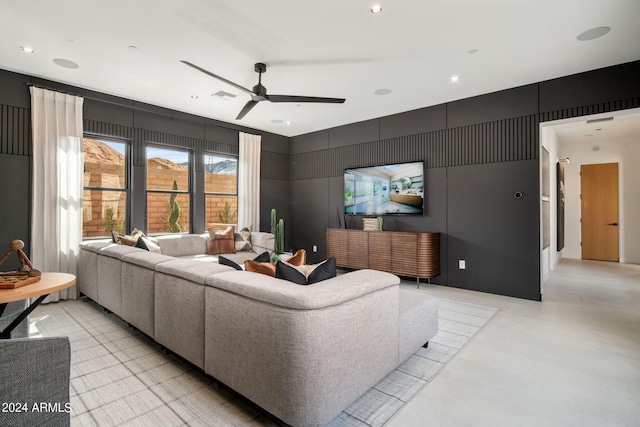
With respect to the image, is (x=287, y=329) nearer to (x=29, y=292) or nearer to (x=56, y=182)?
(x=29, y=292)

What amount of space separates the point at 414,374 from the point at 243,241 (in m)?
3.78

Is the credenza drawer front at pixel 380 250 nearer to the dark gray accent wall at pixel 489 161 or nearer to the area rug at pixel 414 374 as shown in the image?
the dark gray accent wall at pixel 489 161

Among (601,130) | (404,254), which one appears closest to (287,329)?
(404,254)

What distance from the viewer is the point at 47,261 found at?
388 cm

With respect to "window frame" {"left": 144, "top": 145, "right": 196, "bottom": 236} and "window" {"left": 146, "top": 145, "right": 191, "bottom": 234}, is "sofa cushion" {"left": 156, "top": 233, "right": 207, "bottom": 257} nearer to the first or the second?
"window" {"left": 146, "top": 145, "right": 191, "bottom": 234}

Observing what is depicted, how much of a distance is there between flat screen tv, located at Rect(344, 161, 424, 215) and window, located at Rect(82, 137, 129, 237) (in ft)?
12.0

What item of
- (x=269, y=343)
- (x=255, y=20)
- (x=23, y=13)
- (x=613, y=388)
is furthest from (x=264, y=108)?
(x=613, y=388)

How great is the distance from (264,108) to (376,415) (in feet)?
14.7

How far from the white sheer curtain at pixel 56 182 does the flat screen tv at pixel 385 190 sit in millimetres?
4106

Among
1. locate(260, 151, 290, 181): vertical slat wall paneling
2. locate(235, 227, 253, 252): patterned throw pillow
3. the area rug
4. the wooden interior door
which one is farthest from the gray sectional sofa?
the wooden interior door

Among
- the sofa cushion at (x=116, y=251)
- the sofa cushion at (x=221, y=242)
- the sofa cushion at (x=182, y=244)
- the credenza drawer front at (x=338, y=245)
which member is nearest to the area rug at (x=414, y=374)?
the credenza drawer front at (x=338, y=245)

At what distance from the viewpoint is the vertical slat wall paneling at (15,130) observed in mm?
3680

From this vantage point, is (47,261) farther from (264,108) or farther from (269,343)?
(269,343)

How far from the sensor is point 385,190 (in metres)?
5.35
